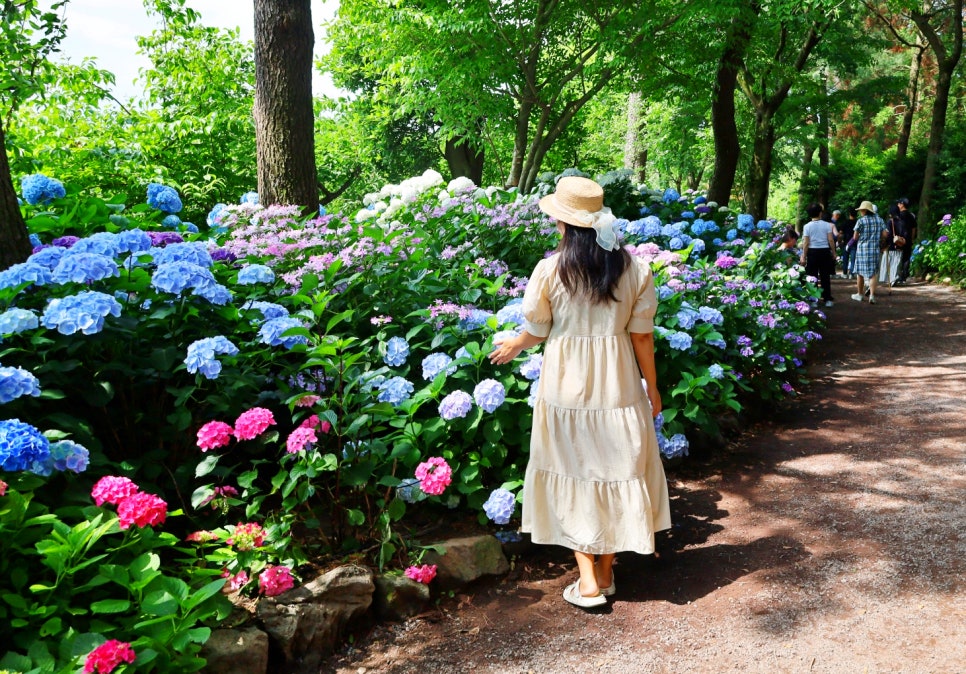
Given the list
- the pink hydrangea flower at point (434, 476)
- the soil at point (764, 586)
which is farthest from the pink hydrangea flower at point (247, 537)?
the pink hydrangea flower at point (434, 476)

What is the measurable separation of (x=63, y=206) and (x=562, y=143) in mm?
10429

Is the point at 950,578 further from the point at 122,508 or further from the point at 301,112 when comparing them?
the point at 301,112

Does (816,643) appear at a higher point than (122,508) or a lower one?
lower

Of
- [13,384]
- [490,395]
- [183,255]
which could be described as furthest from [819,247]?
[13,384]

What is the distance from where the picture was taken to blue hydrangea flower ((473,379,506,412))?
3.25 m

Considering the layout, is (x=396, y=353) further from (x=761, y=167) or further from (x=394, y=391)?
(x=761, y=167)

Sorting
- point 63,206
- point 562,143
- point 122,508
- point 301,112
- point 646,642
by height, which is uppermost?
point 562,143

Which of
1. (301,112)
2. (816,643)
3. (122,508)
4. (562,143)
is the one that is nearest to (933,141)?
(562,143)

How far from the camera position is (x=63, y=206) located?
170 inches

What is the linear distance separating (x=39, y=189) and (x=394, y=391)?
2.36 m

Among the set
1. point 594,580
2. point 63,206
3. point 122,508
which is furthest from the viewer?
point 63,206

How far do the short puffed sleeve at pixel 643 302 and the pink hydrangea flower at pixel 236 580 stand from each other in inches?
66.8

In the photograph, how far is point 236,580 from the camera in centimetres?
271

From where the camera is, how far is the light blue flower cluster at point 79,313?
8.69ft
